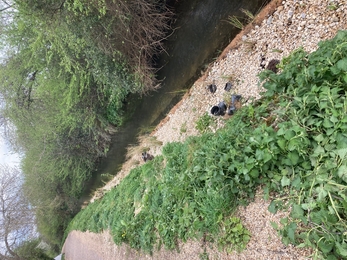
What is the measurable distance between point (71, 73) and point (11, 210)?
9.53m

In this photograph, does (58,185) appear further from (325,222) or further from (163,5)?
(325,222)

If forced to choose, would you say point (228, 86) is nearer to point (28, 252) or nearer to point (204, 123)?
point (204, 123)

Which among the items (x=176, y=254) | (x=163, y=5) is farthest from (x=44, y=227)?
(x=163, y=5)

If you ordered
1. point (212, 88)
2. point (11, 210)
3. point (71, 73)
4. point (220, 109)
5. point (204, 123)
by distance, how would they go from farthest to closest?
point (11, 210), point (71, 73), point (212, 88), point (204, 123), point (220, 109)

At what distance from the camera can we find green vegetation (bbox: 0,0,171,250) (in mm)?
5707

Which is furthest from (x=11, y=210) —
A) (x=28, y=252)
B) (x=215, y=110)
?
(x=215, y=110)

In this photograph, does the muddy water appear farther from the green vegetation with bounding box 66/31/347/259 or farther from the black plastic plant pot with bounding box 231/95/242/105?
the green vegetation with bounding box 66/31/347/259

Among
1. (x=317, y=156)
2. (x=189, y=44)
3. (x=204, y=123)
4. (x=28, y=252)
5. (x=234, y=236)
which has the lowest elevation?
(x=28, y=252)

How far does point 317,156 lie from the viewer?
287cm

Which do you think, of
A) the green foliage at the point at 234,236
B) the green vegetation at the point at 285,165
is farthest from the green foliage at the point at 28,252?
the green foliage at the point at 234,236

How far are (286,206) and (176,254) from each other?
2.58m

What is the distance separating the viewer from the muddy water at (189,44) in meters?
5.77

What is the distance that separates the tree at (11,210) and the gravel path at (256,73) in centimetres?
A: 831

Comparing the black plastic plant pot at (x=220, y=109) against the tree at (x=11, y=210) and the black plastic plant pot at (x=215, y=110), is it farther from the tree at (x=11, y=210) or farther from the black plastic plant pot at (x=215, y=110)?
the tree at (x=11, y=210)
